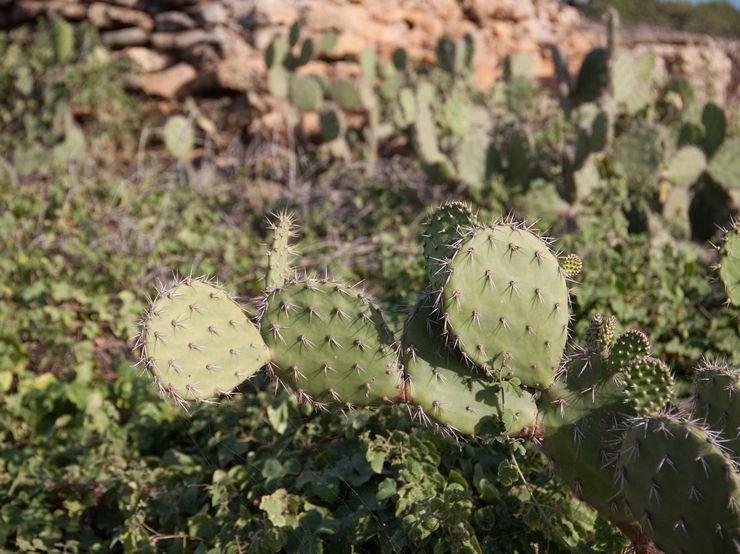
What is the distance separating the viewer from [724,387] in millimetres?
2111

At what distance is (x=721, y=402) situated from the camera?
211 cm

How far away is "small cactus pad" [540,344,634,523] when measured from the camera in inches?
83.6

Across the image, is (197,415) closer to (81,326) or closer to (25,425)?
(25,425)

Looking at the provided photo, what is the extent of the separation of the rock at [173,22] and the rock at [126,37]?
0.55ft

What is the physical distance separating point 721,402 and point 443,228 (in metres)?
0.92

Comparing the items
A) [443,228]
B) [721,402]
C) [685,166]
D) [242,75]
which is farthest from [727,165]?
[242,75]

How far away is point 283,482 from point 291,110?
4505 mm

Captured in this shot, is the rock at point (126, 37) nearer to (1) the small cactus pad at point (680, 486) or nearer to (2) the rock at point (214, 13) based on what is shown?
(2) the rock at point (214, 13)

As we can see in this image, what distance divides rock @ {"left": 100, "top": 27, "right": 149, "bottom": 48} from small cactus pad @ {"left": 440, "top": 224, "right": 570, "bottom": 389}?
6.59 m

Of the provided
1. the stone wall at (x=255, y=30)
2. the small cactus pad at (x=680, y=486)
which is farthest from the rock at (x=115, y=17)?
the small cactus pad at (x=680, y=486)

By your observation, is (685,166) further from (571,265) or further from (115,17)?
(115,17)

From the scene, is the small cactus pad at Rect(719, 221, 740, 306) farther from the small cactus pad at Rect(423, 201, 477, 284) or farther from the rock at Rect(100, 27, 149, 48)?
the rock at Rect(100, 27, 149, 48)

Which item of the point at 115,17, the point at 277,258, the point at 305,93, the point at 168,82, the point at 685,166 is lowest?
the point at 168,82

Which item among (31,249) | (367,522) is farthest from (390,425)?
(31,249)
